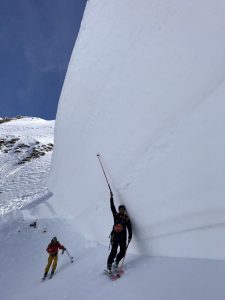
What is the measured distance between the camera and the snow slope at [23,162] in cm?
2281

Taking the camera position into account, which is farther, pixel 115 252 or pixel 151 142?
pixel 115 252

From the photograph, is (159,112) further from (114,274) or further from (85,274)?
(85,274)

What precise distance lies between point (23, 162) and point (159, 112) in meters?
30.8

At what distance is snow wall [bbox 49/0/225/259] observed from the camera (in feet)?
15.0

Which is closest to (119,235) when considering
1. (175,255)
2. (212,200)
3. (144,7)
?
(175,255)

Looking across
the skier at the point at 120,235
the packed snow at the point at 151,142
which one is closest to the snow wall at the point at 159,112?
the packed snow at the point at 151,142

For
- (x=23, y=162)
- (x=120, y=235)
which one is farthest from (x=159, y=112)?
(x=23, y=162)

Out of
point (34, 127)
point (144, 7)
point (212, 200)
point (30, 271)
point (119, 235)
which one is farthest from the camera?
point (34, 127)

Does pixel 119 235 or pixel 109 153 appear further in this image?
pixel 109 153

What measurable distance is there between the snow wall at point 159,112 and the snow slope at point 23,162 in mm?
14129

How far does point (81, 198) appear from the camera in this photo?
11328mm

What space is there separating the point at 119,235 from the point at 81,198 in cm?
478

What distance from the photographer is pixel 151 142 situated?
6.00m

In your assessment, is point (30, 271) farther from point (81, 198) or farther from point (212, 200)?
point (212, 200)
